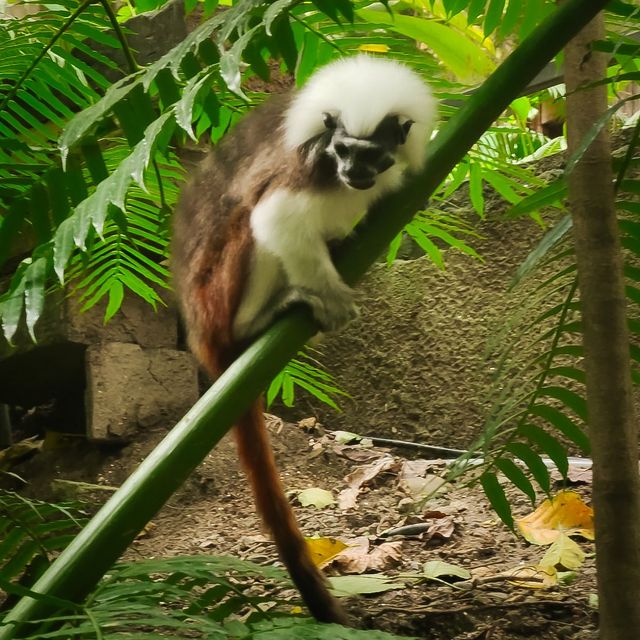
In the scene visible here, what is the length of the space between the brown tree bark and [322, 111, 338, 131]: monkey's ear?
0.76m

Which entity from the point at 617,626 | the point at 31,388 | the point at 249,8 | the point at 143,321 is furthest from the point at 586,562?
the point at 31,388

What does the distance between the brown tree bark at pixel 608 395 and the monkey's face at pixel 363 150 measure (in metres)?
0.60

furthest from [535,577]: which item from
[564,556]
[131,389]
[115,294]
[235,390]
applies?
[131,389]

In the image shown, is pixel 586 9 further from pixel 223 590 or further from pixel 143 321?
pixel 143 321

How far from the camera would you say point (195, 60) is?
170 centimetres

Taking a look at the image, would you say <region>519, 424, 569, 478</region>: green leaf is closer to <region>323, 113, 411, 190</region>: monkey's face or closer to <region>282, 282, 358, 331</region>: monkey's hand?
<region>282, 282, 358, 331</region>: monkey's hand

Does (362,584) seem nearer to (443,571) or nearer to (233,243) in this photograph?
(443,571)

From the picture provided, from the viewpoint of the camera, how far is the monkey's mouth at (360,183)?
2027 mm

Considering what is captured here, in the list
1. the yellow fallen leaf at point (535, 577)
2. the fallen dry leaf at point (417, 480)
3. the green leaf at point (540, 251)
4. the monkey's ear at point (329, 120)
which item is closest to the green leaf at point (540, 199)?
the green leaf at point (540, 251)

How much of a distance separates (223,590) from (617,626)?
2.48 feet

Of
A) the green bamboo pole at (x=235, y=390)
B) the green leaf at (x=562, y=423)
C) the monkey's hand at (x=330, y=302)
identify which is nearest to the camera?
the green bamboo pole at (x=235, y=390)

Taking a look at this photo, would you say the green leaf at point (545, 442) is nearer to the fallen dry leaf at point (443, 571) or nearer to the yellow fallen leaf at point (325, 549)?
the fallen dry leaf at point (443, 571)

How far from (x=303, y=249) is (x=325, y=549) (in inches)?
39.3

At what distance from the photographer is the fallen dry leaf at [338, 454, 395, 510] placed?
10.1 ft
